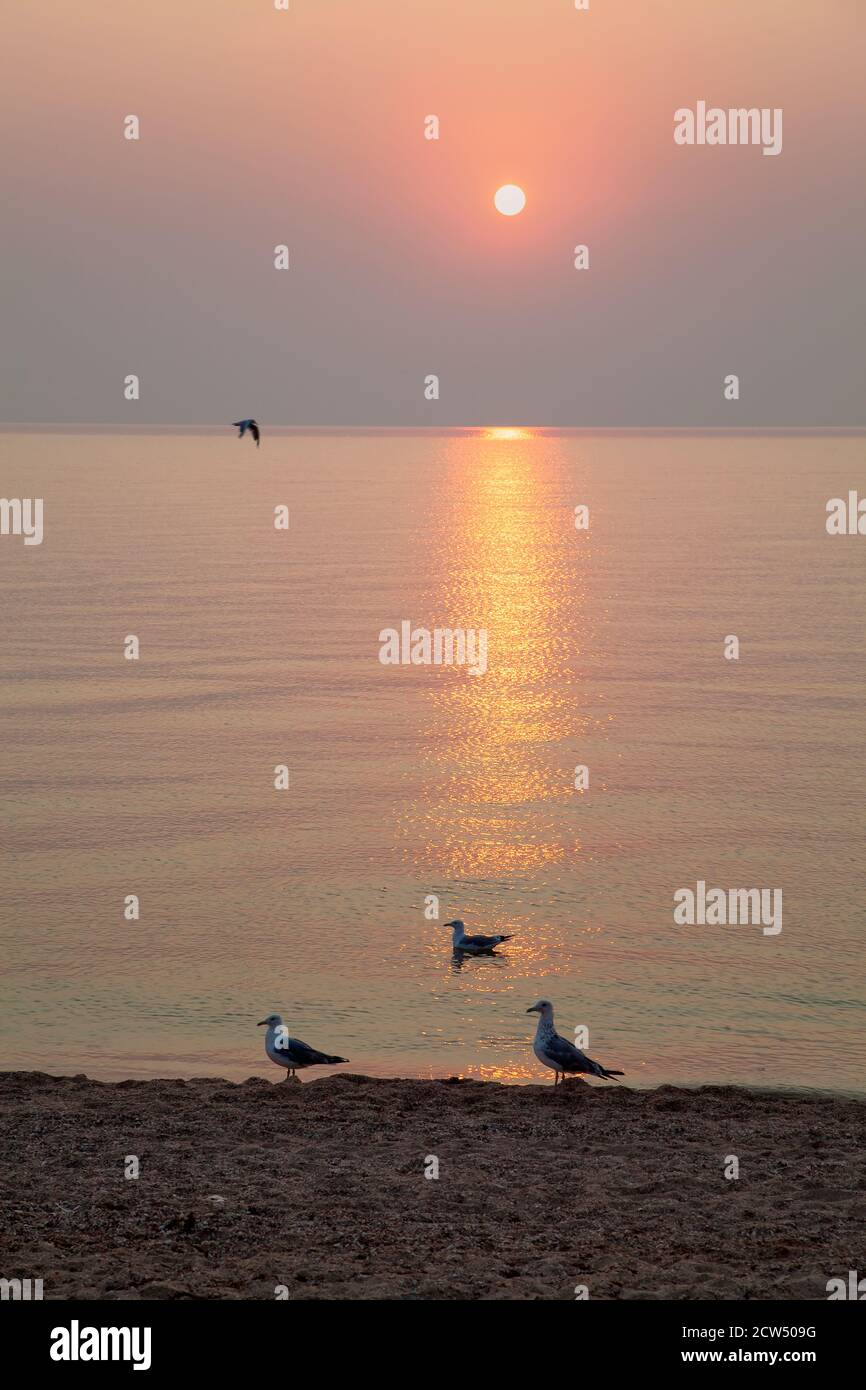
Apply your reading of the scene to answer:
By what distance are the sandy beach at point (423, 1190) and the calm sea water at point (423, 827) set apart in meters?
2.45

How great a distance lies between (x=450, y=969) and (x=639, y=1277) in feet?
40.1

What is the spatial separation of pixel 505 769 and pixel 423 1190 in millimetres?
24358

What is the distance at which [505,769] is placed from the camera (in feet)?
124

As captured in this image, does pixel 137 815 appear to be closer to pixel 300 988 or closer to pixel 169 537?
pixel 300 988

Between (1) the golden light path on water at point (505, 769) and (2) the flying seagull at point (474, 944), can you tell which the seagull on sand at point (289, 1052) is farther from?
(2) the flying seagull at point (474, 944)

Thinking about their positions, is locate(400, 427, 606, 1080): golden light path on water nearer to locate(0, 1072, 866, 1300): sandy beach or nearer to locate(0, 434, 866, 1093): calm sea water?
locate(0, 434, 866, 1093): calm sea water

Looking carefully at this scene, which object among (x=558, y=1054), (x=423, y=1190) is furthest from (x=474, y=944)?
(x=423, y=1190)

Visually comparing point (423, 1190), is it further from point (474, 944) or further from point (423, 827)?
point (423, 827)

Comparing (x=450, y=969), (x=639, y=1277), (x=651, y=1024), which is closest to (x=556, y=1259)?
(x=639, y=1277)

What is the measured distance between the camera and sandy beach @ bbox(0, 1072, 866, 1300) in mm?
11461

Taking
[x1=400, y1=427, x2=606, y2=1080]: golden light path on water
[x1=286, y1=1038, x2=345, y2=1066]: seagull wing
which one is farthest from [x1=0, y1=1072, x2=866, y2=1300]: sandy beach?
[x1=400, y1=427, x2=606, y2=1080]: golden light path on water

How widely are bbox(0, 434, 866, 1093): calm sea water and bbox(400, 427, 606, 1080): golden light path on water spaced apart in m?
0.12

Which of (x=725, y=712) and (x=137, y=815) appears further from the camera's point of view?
(x=725, y=712)

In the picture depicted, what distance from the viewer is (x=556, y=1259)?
11.9 meters
